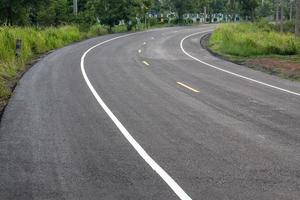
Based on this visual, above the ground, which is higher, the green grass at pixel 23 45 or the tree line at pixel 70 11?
the tree line at pixel 70 11

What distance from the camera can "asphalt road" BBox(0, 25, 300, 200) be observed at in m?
7.15

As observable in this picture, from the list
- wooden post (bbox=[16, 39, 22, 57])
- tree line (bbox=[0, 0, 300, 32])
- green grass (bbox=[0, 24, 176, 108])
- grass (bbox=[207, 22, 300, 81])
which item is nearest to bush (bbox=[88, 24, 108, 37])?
tree line (bbox=[0, 0, 300, 32])

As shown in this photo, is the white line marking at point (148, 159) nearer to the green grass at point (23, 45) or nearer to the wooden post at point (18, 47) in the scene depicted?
the green grass at point (23, 45)

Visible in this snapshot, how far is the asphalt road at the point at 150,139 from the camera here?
715 centimetres

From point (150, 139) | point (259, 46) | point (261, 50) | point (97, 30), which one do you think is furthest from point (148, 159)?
point (97, 30)

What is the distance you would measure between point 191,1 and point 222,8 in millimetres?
35144

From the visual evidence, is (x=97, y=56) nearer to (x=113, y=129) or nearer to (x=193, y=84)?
(x=193, y=84)

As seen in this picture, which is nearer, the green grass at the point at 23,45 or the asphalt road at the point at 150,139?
the asphalt road at the point at 150,139

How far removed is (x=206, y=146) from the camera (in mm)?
9383

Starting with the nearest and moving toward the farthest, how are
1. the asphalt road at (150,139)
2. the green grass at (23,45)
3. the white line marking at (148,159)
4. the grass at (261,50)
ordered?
the white line marking at (148,159)
the asphalt road at (150,139)
the green grass at (23,45)
the grass at (261,50)

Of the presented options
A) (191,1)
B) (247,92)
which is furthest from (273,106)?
(191,1)

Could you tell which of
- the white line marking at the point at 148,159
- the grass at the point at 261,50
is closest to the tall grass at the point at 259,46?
the grass at the point at 261,50

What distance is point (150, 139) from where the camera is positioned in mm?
9930

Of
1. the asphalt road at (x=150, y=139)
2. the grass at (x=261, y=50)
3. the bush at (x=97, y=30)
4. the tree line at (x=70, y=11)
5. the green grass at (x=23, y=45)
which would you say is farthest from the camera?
the bush at (x=97, y=30)
